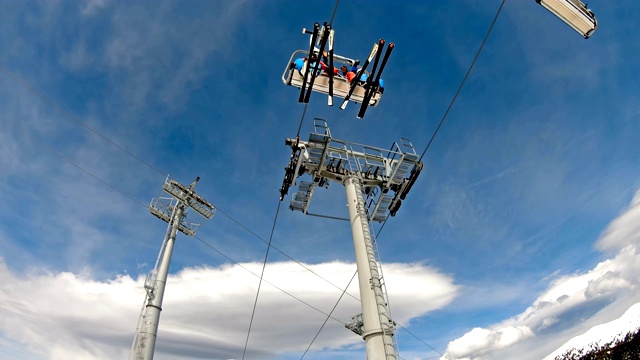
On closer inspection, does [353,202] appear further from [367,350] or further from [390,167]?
[367,350]

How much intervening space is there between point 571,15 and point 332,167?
36.0 ft

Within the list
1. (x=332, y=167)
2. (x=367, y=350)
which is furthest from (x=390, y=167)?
(x=367, y=350)

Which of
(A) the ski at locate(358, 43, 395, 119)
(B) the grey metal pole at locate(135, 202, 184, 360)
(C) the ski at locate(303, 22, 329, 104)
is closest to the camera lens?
(C) the ski at locate(303, 22, 329, 104)

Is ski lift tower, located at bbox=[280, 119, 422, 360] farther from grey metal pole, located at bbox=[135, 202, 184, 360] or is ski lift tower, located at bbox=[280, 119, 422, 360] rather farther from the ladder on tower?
grey metal pole, located at bbox=[135, 202, 184, 360]

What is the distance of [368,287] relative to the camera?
12453 millimetres

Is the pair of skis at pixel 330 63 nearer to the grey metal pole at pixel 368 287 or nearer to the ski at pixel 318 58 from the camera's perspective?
the ski at pixel 318 58

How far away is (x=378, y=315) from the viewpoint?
38.1 feet

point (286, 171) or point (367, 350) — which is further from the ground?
point (286, 171)

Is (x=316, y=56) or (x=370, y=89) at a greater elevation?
(x=316, y=56)

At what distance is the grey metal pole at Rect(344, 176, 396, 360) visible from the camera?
36.6ft

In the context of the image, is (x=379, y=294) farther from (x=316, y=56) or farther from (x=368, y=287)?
(x=316, y=56)

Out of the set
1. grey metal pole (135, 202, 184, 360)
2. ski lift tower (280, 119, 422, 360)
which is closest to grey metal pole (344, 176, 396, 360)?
ski lift tower (280, 119, 422, 360)

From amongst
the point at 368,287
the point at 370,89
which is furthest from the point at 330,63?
the point at 368,287

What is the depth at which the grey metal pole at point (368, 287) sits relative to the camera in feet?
36.6
